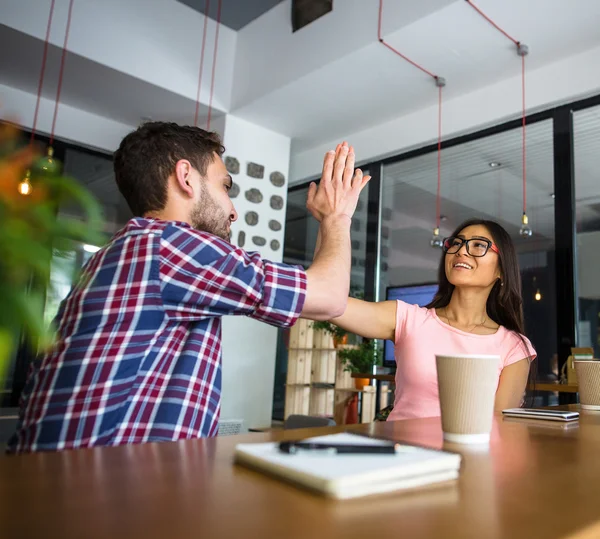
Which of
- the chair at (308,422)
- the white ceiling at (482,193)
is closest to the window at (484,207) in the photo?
the white ceiling at (482,193)

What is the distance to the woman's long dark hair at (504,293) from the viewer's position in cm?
185

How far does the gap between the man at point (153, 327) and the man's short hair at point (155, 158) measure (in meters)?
0.25

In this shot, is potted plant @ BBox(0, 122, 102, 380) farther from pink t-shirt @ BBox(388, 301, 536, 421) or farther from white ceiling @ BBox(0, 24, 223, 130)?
white ceiling @ BBox(0, 24, 223, 130)

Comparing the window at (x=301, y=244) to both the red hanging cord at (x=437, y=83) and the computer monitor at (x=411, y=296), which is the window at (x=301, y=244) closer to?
the red hanging cord at (x=437, y=83)

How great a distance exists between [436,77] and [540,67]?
2.31 feet

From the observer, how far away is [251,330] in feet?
16.4

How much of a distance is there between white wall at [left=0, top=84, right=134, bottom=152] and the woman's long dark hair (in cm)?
396

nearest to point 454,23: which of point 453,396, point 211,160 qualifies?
point 211,160

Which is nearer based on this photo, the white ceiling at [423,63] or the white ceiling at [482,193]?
the white ceiling at [423,63]

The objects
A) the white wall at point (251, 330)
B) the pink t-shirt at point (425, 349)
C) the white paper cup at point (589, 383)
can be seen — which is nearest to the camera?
the white paper cup at point (589, 383)

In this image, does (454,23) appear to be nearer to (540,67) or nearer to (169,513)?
(540,67)

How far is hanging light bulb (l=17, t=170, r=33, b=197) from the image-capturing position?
0.27m

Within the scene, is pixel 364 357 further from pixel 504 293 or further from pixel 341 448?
pixel 341 448

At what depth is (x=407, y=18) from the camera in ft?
11.6
